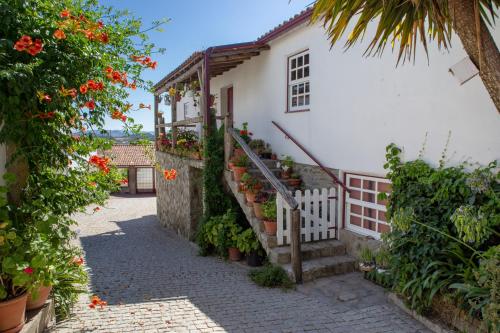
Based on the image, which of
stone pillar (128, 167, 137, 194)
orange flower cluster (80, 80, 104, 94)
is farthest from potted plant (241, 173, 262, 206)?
stone pillar (128, 167, 137, 194)

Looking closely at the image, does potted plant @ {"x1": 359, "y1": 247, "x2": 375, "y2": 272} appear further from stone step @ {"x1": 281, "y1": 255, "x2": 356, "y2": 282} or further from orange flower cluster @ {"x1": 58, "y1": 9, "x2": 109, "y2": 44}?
orange flower cluster @ {"x1": 58, "y1": 9, "x2": 109, "y2": 44}

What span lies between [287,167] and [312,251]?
246 cm

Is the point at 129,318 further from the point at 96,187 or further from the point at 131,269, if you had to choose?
the point at 131,269

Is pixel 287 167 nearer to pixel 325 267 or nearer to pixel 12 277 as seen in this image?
pixel 325 267

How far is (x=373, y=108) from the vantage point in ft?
19.4

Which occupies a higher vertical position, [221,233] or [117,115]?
[117,115]

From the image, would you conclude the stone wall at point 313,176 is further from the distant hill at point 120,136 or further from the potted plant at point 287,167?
the distant hill at point 120,136

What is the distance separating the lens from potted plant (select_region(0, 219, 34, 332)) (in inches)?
126

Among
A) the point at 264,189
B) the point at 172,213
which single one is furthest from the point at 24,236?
the point at 172,213

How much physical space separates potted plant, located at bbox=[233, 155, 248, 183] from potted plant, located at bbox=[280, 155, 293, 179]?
3.22ft

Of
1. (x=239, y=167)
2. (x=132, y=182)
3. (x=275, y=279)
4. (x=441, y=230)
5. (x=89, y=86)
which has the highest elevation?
(x=89, y=86)

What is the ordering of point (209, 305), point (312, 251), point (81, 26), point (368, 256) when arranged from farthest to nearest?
point (312, 251) < point (368, 256) < point (209, 305) < point (81, 26)

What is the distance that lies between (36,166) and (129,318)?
2170mm

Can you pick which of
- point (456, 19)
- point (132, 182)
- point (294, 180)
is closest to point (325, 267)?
point (294, 180)
